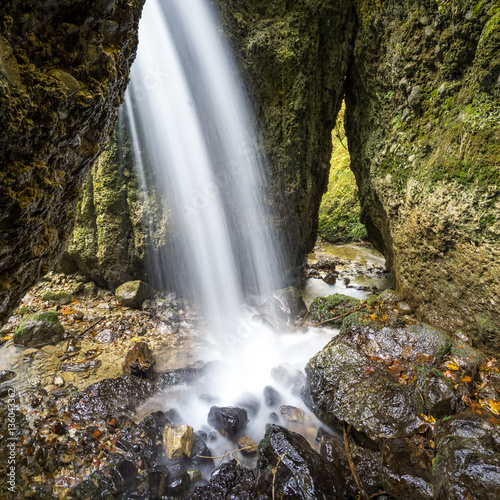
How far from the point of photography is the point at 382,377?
367 cm

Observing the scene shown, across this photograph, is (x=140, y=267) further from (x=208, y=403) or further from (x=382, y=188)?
(x=382, y=188)

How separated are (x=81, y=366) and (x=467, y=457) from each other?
5153 millimetres

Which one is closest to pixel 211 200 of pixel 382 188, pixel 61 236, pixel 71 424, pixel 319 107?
pixel 319 107

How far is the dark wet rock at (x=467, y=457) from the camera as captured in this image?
219cm

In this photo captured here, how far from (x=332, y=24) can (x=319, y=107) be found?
165 cm

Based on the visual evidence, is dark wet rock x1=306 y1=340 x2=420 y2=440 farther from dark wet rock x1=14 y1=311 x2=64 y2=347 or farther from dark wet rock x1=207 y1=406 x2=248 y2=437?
dark wet rock x1=14 y1=311 x2=64 y2=347

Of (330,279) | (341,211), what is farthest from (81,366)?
(341,211)

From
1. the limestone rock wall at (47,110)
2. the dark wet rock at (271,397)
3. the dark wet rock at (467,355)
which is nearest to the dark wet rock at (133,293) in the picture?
the dark wet rock at (271,397)

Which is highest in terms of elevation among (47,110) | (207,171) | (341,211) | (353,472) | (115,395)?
(47,110)

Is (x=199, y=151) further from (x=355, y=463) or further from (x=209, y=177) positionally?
(x=355, y=463)

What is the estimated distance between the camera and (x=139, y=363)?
174 inches

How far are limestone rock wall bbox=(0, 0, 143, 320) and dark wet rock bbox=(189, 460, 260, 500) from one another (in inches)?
98.0

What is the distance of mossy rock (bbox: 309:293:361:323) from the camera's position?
238 inches

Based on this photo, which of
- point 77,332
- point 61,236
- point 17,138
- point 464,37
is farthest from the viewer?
point 77,332
